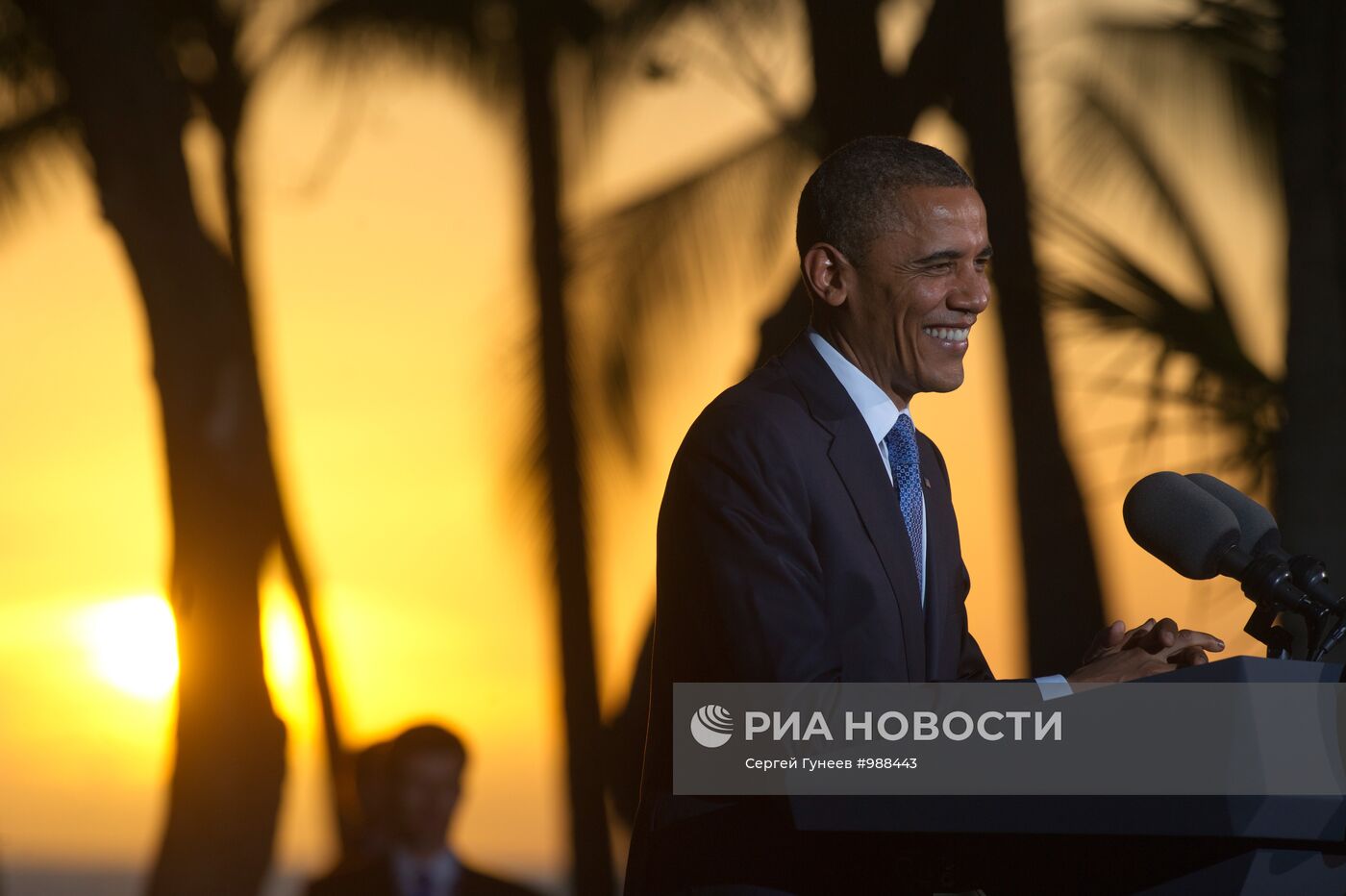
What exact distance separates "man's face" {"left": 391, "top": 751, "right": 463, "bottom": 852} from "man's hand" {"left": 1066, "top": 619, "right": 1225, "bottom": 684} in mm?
2791

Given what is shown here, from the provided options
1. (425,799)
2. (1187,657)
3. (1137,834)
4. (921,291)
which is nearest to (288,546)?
(425,799)

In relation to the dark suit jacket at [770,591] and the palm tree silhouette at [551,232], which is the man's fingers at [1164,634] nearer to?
the dark suit jacket at [770,591]

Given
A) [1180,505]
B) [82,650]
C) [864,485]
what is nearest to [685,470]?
[864,485]

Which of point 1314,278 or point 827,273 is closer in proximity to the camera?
point 827,273

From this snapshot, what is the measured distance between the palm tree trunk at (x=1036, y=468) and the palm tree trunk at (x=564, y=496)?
54.2 inches

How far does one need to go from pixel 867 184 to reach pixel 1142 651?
694 mm

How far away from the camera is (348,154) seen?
486 cm

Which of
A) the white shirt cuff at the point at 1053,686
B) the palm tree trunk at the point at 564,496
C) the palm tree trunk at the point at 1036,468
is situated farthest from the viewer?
the palm tree trunk at the point at 1036,468

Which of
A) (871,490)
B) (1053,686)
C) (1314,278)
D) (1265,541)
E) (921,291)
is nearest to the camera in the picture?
(1053,686)

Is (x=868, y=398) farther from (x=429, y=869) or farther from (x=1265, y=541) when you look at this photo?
(x=429, y=869)

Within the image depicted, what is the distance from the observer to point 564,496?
5.02 metres

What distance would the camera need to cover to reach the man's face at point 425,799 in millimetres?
4277

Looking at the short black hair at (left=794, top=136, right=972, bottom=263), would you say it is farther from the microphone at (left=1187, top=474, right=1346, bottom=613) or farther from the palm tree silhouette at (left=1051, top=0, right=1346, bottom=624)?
the palm tree silhouette at (left=1051, top=0, right=1346, bottom=624)

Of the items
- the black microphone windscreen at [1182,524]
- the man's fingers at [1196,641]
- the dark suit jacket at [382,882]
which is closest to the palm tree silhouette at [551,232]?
the dark suit jacket at [382,882]
